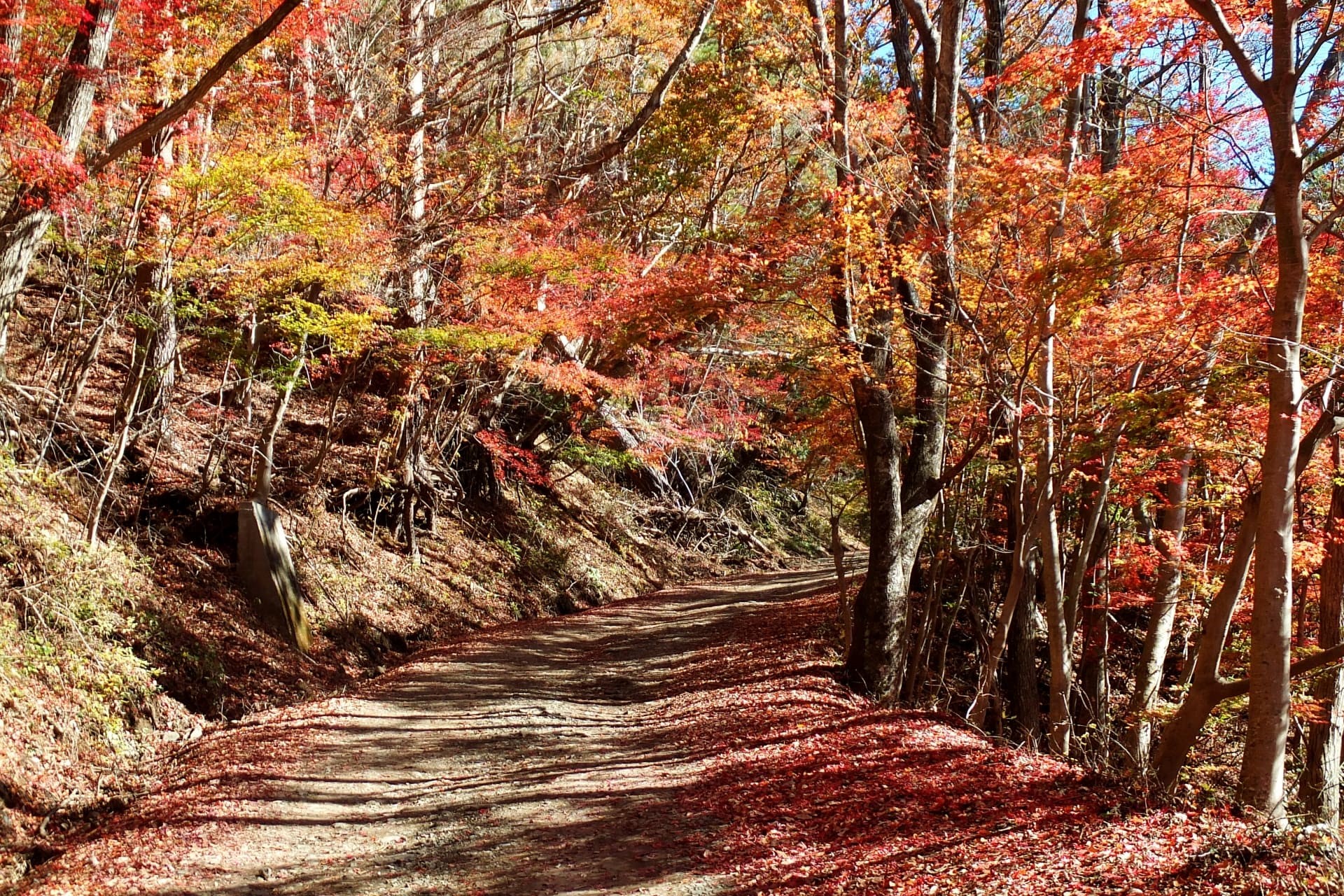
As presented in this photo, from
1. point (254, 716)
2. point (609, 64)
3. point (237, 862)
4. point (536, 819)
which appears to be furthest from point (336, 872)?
point (609, 64)

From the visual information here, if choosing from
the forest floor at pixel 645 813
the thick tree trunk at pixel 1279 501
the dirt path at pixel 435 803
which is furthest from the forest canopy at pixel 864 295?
the dirt path at pixel 435 803

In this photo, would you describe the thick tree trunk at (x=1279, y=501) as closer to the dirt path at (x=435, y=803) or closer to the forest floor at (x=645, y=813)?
the forest floor at (x=645, y=813)

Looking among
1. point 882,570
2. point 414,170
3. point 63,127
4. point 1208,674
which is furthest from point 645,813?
point 414,170

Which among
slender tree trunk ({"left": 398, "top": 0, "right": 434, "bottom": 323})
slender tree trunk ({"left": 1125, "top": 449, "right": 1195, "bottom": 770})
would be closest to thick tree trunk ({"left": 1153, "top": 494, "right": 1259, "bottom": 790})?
slender tree trunk ({"left": 1125, "top": 449, "right": 1195, "bottom": 770})

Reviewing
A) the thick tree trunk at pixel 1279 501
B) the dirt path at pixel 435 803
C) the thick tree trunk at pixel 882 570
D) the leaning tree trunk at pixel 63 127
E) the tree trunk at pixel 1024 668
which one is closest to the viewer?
the thick tree trunk at pixel 1279 501

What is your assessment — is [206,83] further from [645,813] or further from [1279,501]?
[1279,501]

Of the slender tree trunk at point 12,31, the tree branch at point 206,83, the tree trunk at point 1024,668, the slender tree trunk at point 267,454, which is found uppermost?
the slender tree trunk at point 12,31

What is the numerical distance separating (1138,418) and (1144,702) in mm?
3897

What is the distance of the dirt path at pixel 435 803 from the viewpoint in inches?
227

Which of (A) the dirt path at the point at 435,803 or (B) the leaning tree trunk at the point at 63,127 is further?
(B) the leaning tree trunk at the point at 63,127

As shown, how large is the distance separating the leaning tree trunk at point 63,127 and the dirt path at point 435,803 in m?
5.13

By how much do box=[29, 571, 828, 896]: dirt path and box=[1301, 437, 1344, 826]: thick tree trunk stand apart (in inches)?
243

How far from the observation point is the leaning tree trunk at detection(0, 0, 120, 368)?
8.62m

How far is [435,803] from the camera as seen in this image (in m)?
7.21
